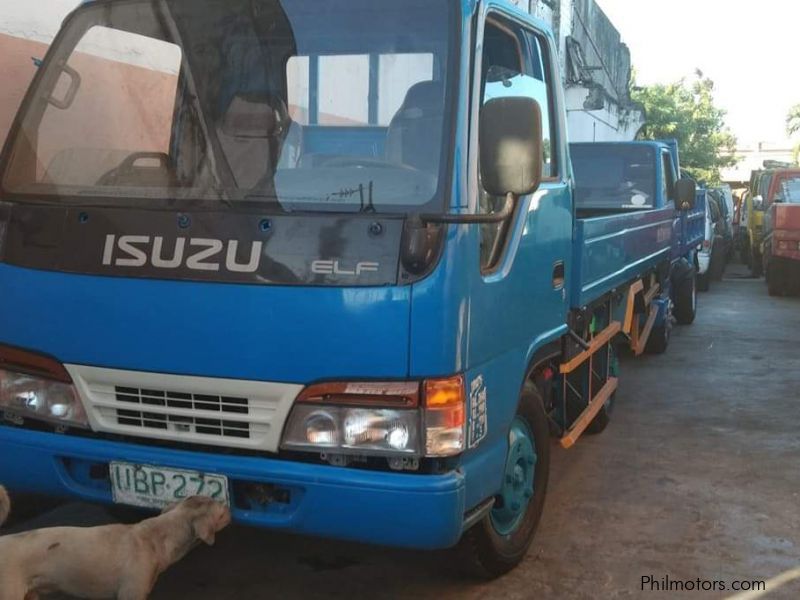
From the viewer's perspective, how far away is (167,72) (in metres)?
3.48

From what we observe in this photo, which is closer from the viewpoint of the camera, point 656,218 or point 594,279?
point 594,279

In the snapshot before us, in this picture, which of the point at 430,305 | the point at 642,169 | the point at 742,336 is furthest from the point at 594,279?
the point at 742,336

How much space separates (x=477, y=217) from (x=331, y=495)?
0.99 m

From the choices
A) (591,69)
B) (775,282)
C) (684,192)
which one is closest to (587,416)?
(684,192)

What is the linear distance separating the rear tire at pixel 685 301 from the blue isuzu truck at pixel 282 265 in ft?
24.1

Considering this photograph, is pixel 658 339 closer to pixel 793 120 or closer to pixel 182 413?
pixel 182 413

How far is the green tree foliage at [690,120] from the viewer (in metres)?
30.9

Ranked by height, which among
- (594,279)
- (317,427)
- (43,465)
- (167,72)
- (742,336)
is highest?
(167,72)

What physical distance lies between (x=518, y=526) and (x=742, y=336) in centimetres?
714

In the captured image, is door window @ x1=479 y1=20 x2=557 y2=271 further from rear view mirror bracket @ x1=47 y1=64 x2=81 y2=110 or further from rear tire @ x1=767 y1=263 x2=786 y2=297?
rear tire @ x1=767 y1=263 x2=786 y2=297

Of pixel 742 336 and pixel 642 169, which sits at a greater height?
pixel 642 169

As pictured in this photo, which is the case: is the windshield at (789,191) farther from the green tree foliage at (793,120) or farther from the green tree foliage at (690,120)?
the green tree foliage at (793,120)

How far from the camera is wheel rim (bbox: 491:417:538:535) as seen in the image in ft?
11.8

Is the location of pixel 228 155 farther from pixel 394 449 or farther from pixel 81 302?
pixel 394 449
